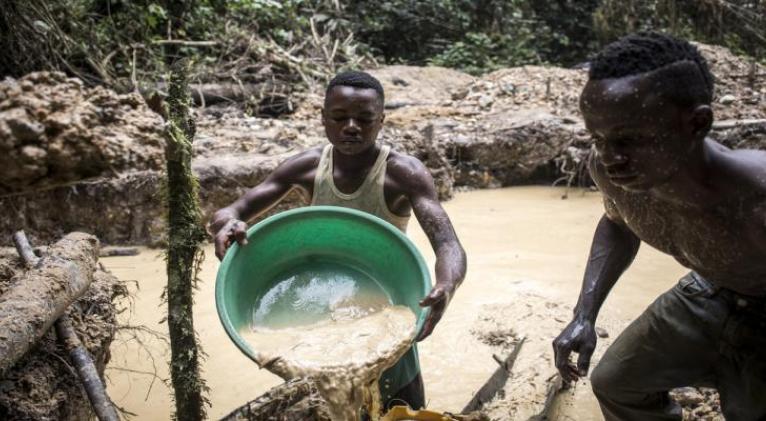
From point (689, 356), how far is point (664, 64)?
95cm

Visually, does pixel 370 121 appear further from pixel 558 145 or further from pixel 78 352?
pixel 558 145

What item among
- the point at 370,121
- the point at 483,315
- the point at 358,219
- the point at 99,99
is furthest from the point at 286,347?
the point at 99,99

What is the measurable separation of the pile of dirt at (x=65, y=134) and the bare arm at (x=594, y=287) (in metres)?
4.25

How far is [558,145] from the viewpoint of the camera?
6969mm

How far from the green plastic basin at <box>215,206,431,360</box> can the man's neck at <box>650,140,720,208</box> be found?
82cm

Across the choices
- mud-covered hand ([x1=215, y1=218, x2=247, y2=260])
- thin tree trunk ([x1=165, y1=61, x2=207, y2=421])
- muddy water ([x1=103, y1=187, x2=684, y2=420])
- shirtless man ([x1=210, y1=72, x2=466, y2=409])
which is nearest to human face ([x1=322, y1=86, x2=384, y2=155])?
shirtless man ([x1=210, y1=72, x2=466, y2=409])

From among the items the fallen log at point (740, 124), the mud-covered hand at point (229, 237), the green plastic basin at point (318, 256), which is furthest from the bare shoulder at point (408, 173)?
the fallen log at point (740, 124)

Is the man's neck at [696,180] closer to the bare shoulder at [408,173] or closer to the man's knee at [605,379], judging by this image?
the man's knee at [605,379]

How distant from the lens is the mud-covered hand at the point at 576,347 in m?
1.91

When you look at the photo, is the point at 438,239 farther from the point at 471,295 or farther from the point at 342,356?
the point at 471,295

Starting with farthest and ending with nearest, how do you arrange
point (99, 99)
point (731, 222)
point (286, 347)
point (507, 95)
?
point (507, 95), point (99, 99), point (286, 347), point (731, 222)

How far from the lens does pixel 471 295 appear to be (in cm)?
411

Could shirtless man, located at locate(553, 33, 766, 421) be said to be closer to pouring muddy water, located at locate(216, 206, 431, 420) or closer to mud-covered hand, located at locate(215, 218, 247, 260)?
pouring muddy water, located at locate(216, 206, 431, 420)

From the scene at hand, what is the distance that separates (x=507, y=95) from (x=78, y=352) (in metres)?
7.20
